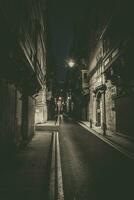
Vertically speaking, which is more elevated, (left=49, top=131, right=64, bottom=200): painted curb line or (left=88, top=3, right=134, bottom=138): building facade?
(left=88, top=3, right=134, bottom=138): building facade

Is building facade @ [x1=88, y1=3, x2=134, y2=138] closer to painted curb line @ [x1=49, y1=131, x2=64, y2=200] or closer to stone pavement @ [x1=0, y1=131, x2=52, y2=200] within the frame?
painted curb line @ [x1=49, y1=131, x2=64, y2=200]

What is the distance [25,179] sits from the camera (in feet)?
22.9

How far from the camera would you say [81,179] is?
708 cm

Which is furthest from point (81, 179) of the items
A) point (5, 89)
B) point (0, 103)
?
point (5, 89)

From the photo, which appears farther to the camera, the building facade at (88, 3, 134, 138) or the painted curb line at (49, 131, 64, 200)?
the building facade at (88, 3, 134, 138)

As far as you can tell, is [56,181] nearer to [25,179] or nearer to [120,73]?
[25,179]

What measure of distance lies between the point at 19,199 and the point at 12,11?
25.7 ft

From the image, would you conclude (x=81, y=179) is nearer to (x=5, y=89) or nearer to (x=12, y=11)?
(x=5, y=89)

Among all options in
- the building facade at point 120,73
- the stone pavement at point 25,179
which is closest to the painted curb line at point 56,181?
the stone pavement at point 25,179

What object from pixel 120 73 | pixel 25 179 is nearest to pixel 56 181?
pixel 25 179

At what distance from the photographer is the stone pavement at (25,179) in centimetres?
572

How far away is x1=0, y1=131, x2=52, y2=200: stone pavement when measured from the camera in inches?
225

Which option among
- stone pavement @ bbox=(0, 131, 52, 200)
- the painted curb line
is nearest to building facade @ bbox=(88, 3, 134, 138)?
the painted curb line

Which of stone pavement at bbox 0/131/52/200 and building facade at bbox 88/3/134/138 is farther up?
building facade at bbox 88/3/134/138
